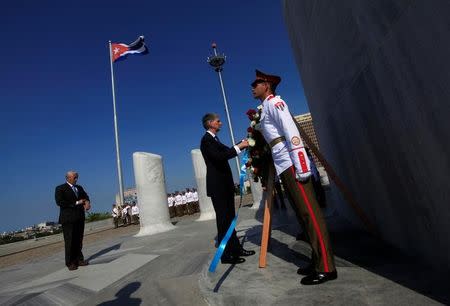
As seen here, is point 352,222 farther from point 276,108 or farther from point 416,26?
point 416,26

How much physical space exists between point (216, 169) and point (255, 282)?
1.67 meters

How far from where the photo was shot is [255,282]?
2.73m

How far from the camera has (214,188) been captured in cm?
401

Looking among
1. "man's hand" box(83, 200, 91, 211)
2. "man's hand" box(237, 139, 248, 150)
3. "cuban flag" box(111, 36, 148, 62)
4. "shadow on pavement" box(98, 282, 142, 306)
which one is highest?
"cuban flag" box(111, 36, 148, 62)

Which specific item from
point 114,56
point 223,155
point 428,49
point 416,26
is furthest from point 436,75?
point 114,56

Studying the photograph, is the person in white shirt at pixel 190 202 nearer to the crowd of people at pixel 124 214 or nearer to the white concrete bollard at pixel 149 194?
the crowd of people at pixel 124 214

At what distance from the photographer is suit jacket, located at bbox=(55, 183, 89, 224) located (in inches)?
222

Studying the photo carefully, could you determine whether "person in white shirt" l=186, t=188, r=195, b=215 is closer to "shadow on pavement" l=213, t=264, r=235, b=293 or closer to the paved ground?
the paved ground

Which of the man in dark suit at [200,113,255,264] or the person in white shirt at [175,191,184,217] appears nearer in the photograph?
the man in dark suit at [200,113,255,264]

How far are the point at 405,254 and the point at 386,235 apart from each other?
0.43 m

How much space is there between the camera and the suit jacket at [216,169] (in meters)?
3.96

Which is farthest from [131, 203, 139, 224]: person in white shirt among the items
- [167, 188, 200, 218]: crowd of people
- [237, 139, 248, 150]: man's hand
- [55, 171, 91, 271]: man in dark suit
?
[237, 139, 248, 150]: man's hand

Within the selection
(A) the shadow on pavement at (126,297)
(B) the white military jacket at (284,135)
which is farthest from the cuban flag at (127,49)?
(B) the white military jacket at (284,135)

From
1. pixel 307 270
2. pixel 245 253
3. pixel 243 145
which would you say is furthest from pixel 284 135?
pixel 245 253
